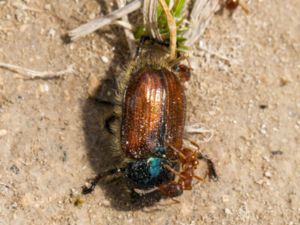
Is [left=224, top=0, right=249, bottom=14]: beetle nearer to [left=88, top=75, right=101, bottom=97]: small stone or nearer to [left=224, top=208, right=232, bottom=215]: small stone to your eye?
[left=88, top=75, right=101, bottom=97]: small stone

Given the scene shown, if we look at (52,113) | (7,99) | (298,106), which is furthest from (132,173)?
(298,106)

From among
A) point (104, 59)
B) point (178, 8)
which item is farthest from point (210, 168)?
point (178, 8)

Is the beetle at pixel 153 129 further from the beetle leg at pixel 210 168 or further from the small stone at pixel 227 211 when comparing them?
→ the small stone at pixel 227 211

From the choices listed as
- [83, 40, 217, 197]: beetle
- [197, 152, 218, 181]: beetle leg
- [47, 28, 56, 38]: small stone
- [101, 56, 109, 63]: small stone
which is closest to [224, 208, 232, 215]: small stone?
[197, 152, 218, 181]: beetle leg

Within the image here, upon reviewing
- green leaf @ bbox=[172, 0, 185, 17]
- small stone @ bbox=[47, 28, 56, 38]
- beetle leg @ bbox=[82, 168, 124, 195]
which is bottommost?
beetle leg @ bbox=[82, 168, 124, 195]

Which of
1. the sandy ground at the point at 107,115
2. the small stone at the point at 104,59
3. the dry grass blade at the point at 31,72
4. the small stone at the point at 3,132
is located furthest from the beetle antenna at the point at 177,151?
the small stone at the point at 3,132

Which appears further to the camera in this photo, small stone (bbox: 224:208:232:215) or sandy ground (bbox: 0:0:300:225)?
small stone (bbox: 224:208:232:215)

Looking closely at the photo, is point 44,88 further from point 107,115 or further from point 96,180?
point 96,180
